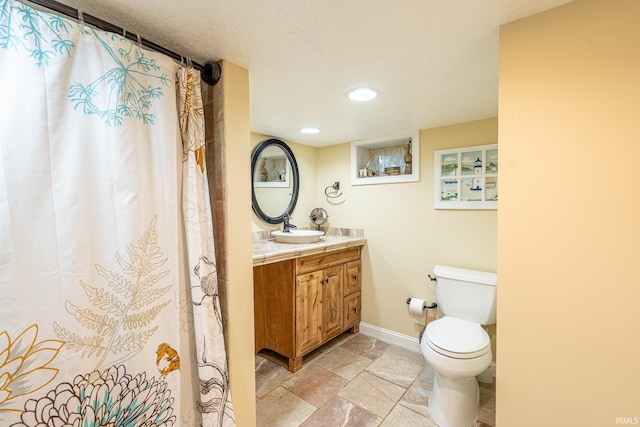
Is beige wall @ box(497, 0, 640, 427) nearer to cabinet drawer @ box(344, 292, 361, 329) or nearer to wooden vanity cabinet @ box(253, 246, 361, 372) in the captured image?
wooden vanity cabinet @ box(253, 246, 361, 372)

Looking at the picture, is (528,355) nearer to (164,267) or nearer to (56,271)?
(164,267)

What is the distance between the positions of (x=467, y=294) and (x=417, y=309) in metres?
0.51

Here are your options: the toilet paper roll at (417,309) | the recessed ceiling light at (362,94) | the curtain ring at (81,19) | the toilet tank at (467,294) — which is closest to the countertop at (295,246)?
the toilet paper roll at (417,309)

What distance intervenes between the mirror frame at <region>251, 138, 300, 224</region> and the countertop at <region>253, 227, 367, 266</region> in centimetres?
17

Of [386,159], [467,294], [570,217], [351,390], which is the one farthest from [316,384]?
[386,159]

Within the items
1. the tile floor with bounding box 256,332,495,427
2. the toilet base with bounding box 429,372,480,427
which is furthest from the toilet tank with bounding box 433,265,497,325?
the tile floor with bounding box 256,332,495,427

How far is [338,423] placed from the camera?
1.60 metres

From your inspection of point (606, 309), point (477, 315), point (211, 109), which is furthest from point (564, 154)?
point (211, 109)

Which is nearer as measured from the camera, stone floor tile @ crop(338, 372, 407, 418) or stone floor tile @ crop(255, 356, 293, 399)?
stone floor tile @ crop(338, 372, 407, 418)

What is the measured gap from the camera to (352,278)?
264 centimetres

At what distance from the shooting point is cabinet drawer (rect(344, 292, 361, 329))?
2570 mm

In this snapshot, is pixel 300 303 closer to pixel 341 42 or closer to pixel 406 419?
pixel 406 419

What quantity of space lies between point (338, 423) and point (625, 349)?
4.72 ft

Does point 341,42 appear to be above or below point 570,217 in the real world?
above
